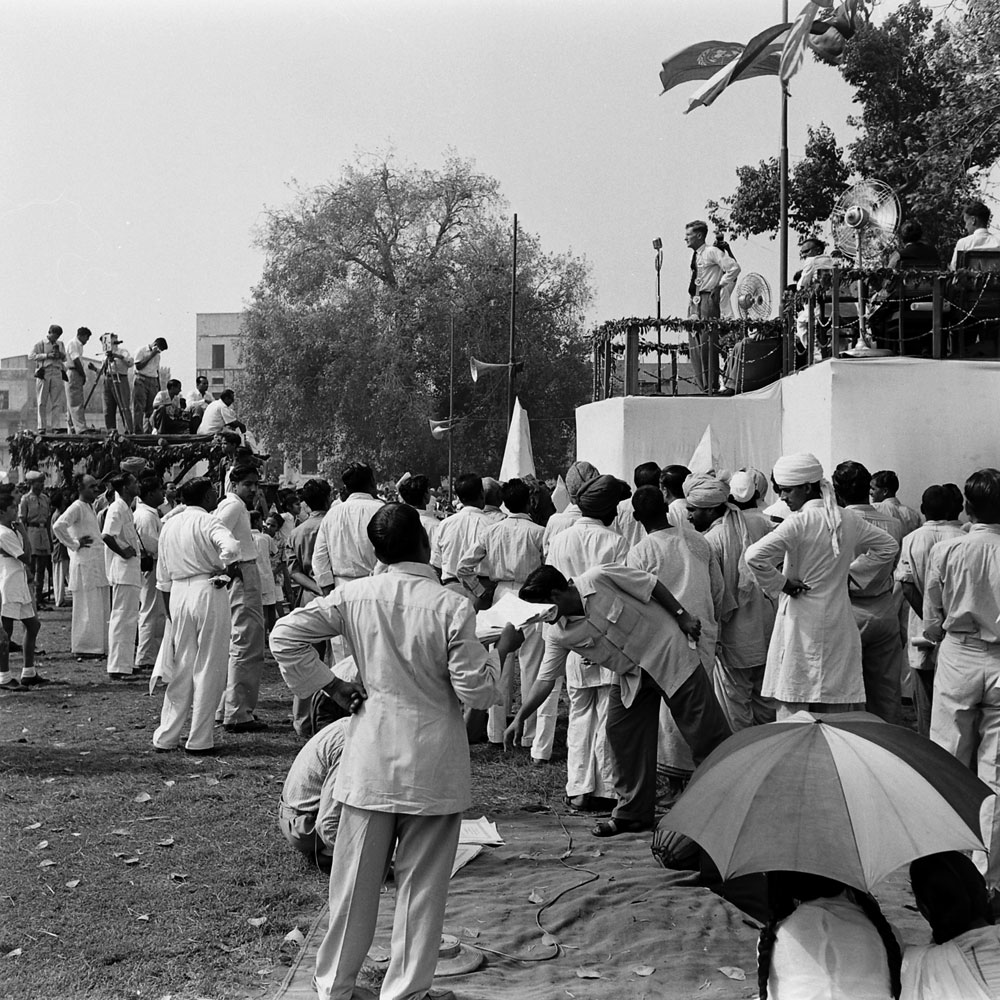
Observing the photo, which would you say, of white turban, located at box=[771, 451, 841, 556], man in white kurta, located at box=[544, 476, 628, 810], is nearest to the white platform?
white turban, located at box=[771, 451, 841, 556]

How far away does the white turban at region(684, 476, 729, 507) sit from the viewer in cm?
757

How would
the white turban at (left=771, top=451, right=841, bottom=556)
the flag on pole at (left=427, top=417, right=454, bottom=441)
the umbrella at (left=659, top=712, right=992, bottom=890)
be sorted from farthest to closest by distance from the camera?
the flag on pole at (left=427, top=417, right=454, bottom=441)
the white turban at (left=771, top=451, right=841, bottom=556)
the umbrella at (left=659, top=712, right=992, bottom=890)

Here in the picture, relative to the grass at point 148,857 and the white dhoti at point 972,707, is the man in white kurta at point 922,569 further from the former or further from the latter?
the grass at point 148,857

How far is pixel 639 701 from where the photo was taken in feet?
20.8

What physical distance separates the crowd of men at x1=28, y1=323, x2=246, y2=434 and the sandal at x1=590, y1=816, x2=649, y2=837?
53.4 ft

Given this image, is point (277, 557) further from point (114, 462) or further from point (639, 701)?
point (639, 701)

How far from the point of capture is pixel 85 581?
13.4 m

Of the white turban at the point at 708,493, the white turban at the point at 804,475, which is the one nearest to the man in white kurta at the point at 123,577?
the white turban at the point at 708,493

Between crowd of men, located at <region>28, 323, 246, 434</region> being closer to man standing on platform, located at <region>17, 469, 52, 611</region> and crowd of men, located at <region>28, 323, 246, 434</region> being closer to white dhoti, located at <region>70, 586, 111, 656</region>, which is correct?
man standing on platform, located at <region>17, 469, 52, 611</region>

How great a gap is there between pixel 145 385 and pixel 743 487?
17.9m

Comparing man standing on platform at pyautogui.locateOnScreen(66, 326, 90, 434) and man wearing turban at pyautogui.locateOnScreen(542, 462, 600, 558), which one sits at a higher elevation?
man standing on platform at pyautogui.locateOnScreen(66, 326, 90, 434)

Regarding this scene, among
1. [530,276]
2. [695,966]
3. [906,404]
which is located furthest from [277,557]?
[530,276]

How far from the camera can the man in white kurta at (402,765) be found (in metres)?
4.10

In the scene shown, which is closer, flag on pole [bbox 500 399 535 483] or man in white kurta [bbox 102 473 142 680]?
man in white kurta [bbox 102 473 142 680]
